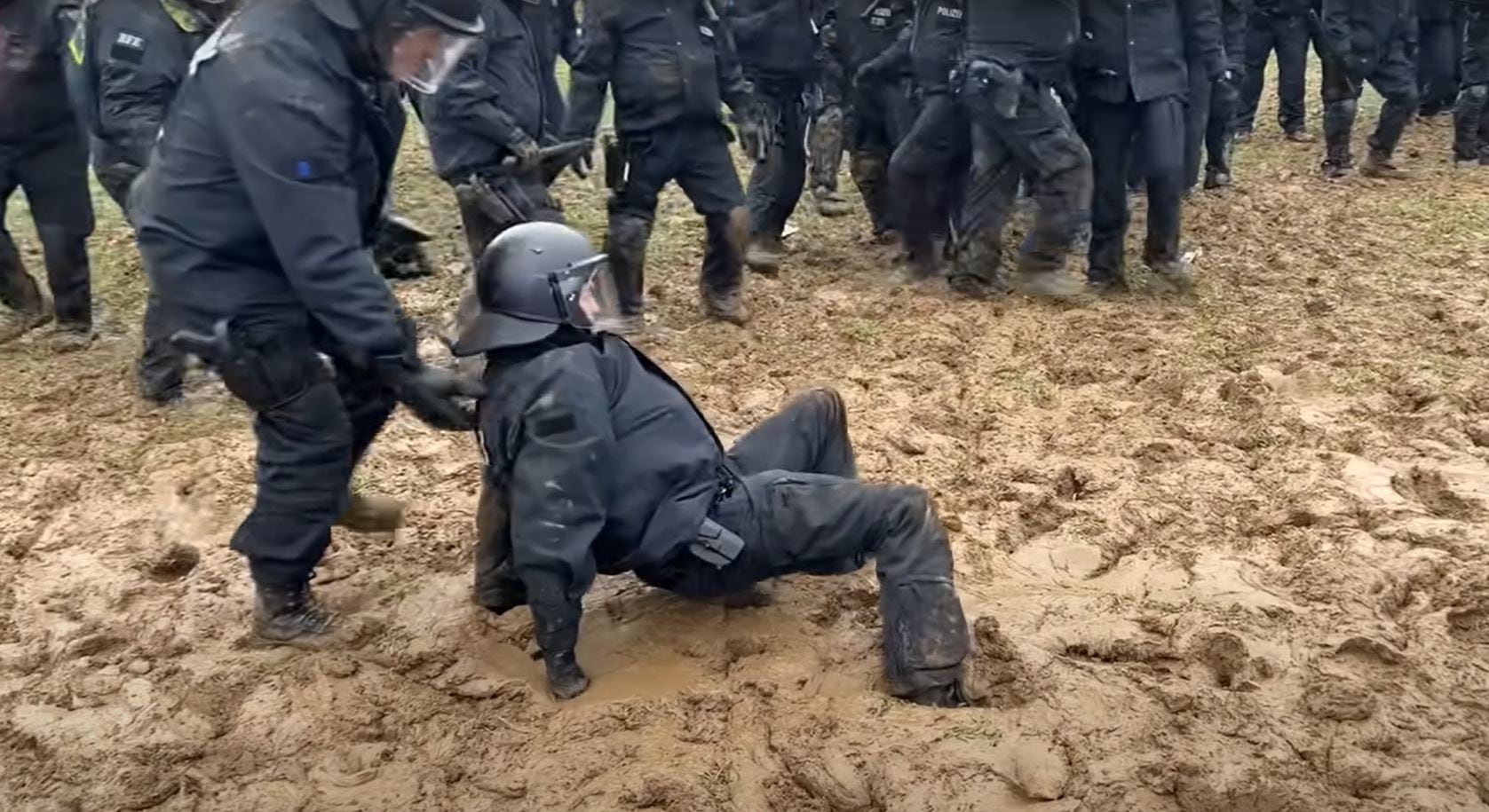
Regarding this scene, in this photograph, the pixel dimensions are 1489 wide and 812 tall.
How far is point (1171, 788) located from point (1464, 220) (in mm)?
5751

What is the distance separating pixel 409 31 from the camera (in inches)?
128

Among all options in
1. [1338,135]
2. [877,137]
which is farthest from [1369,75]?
[877,137]

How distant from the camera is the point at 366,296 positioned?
10.8ft

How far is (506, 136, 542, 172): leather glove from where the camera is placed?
17.3 ft

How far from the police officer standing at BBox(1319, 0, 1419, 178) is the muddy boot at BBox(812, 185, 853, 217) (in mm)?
3148

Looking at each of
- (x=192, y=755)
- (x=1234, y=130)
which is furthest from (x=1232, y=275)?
(x=192, y=755)

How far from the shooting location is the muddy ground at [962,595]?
10.1 feet

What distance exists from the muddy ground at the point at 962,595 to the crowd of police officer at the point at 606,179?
22cm

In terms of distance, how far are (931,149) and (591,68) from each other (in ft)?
5.62

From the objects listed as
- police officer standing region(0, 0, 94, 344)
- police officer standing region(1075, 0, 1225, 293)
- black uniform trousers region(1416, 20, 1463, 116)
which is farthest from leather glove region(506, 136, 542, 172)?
black uniform trousers region(1416, 20, 1463, 116)

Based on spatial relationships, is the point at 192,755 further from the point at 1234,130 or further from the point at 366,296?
the point at 1234,130

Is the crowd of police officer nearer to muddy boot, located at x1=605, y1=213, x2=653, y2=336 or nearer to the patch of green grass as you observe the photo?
muddy boot, located at x1=605, y1=213, x2=653, y2=336

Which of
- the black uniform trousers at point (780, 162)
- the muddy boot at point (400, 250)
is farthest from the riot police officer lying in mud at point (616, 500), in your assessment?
the black uniform trousers at point (780, 162)

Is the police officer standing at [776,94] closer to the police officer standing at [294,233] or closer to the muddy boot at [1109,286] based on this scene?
the muddy boot at [1109,286]
